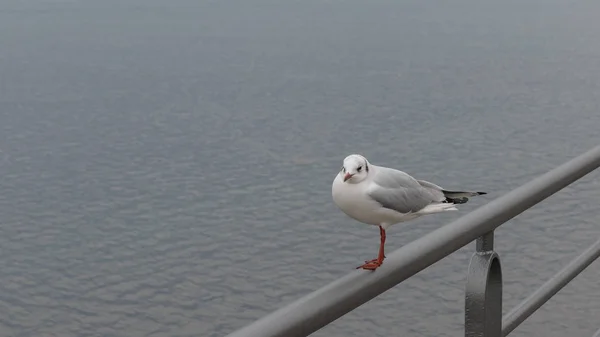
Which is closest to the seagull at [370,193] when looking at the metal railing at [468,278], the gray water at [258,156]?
the metal railing at [468,278]

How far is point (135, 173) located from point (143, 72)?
20.8 metres

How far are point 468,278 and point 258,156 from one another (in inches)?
1947

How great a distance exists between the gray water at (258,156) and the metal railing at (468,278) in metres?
31.9

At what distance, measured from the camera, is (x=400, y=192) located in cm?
Result: 380

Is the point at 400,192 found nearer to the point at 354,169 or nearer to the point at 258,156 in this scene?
the point at 354,169

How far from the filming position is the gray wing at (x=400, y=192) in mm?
3598

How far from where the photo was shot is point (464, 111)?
58594mm

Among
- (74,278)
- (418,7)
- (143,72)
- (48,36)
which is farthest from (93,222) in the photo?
(418,7)

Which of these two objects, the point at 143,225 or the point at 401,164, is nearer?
the point at 143,225

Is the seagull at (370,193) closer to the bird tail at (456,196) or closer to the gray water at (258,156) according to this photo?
the bird tail at (456,196)

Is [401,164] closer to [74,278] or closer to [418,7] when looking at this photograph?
[74,278]

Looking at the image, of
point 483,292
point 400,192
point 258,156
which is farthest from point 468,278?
point 258,156

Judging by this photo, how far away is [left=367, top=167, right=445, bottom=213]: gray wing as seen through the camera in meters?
3.60

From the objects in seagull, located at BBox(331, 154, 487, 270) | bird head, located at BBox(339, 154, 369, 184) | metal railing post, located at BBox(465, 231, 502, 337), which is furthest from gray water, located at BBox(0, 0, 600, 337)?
metal railing post, located at BBox(465, 231, 502, 337)
